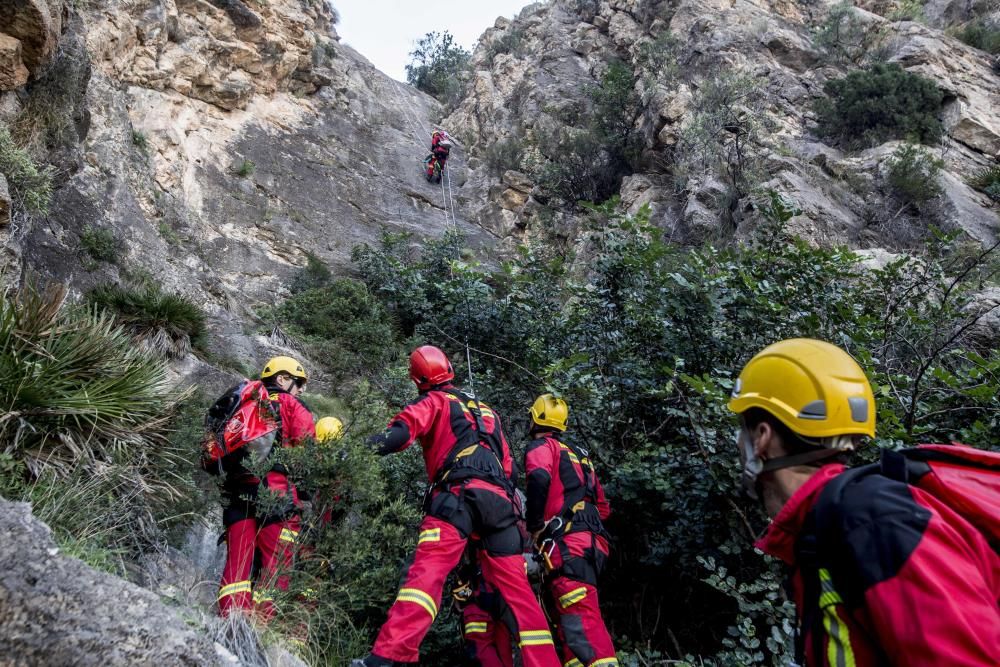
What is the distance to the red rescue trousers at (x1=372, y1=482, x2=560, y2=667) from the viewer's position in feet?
10.8

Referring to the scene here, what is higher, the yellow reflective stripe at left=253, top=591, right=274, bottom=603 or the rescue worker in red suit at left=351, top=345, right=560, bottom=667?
the rescue worker in red suit at left=351, top=345, right=560, bottom=667

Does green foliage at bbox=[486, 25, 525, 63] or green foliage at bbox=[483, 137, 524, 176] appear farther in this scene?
green foliage at bbox=[486, 25, 525, 63]

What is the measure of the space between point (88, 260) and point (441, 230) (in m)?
10.9

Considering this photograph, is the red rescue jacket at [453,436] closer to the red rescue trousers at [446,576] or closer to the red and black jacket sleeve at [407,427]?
the red and black jacket sleeve at [407,427]

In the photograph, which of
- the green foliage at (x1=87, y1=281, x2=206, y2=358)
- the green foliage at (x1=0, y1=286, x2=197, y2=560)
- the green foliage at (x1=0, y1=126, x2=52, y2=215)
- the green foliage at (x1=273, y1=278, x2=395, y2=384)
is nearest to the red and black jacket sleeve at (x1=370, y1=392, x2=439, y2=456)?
the green foliage at (x1=0, y1=286, x2=197, y2=560)

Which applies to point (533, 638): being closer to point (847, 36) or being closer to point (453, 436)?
point (453, 436)

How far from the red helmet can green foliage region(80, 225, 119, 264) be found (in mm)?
5265

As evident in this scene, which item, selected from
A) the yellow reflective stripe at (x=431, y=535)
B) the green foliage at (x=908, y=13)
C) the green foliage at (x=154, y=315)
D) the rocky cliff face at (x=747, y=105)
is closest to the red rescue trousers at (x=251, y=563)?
the yellow reflective stripe at (x=431, y=535)

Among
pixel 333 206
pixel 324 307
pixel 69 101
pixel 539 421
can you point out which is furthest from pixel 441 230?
pixel 539 421

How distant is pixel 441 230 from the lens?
56.7 ft

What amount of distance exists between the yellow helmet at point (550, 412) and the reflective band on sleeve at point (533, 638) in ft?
5.14

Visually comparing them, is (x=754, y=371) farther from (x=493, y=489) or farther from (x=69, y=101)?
(x=69, y=101)

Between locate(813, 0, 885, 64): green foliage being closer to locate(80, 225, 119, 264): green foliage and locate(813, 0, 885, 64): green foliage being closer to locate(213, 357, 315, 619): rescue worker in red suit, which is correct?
locate(80, 225, 119, 264): green foliage

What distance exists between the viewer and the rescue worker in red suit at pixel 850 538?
1.17 m
